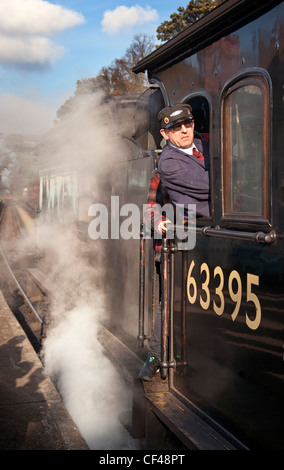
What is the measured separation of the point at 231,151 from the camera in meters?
2.47

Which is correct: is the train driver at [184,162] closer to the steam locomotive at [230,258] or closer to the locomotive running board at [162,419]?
the steam locomotive at [230,258]

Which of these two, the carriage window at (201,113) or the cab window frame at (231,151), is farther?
the carriage window at (201,113)

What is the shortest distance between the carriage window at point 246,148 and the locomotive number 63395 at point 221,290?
12.5 inches

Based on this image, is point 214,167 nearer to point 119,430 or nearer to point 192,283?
point 192,283

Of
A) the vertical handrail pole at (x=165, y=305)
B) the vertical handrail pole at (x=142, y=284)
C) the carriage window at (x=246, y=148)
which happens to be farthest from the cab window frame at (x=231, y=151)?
the vertical handrail pole at (x=142, y=284)

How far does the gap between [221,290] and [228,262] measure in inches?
6.5

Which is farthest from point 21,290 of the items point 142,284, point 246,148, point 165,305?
point 246,148

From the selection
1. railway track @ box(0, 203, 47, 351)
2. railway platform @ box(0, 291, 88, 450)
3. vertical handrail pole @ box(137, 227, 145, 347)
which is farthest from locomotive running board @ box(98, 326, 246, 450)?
railway track @ box(0, 203, 47, 351)

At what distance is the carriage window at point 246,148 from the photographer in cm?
218

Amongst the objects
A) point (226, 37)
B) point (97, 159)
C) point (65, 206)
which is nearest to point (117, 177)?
point (97, 159)

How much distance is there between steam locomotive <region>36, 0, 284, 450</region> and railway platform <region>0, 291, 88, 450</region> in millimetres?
610

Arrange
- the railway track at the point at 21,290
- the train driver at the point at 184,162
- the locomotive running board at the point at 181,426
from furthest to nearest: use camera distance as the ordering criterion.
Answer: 1. the railway track at the point at 21,290
2. the train driver at the point at 184,162
3. the locomotive running board at the point at 181,426

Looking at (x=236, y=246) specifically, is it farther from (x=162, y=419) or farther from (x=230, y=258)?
(x=162, y=419)

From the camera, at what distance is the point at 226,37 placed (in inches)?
97.1
